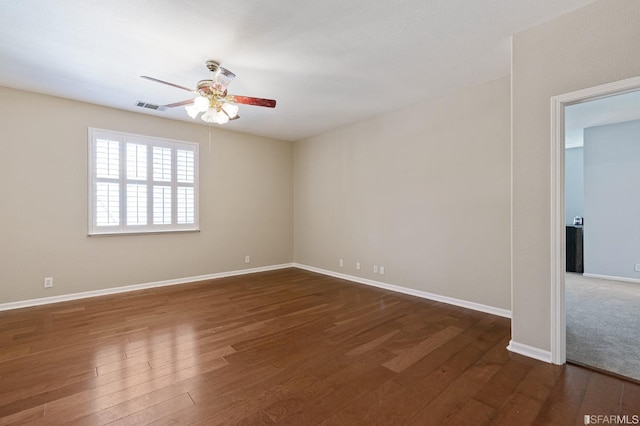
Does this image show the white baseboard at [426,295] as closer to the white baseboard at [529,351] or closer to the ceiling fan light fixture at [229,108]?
the white baseboard at [529,351]

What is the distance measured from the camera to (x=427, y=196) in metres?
4.13

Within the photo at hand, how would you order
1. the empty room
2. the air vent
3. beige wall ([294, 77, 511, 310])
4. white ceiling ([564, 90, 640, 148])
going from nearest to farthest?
the empty room < beige wall ([294, 77, 511, 310]) < white ceiling ([564, 90, 640, 148]) < the air vent

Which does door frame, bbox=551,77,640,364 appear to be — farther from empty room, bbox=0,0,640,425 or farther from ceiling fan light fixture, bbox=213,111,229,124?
ceiling fan light fixture, bbox=213,111,229,124

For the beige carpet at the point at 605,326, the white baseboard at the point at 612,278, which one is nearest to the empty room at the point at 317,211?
the beige carpet at the point at 605,326

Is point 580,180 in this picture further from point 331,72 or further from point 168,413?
point 168,413

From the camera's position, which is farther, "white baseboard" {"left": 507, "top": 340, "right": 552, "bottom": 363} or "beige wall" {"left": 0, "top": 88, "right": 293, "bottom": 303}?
"beige wall" {"left": 0, "top": 88, "right": 293, "bottom": 303}

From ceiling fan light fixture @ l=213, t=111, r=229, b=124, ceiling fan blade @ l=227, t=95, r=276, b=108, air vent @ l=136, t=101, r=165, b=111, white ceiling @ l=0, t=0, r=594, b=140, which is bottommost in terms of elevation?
ceiling fan light fixture @ l=213, t=111, r=229, b=124

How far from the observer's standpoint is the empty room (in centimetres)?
207

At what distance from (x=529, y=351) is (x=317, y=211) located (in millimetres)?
4189

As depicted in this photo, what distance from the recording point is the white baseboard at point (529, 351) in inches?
94.6

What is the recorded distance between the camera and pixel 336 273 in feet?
18.4

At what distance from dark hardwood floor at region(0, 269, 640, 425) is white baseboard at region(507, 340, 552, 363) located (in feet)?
0.27

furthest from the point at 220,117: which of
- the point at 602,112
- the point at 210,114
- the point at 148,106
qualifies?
the point at 602,112
